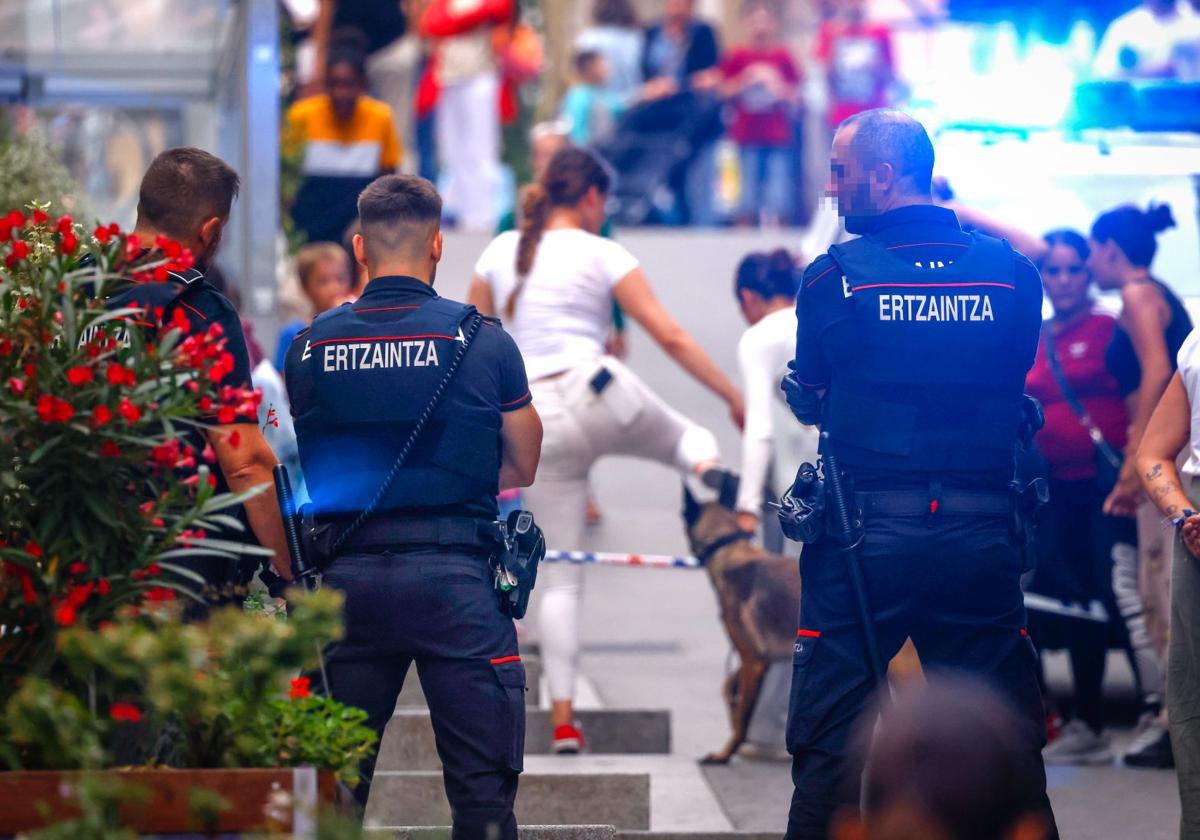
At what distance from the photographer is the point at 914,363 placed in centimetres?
472

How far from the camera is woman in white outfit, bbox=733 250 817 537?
7.09m

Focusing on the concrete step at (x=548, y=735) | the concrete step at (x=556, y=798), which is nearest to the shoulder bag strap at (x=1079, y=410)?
the concrete step at (x=548, y=735)

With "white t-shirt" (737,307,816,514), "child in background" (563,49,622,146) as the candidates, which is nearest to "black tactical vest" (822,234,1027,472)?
"white t-shirt" (737,307,816,514)

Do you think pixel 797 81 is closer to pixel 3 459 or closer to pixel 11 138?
pixel 11 138

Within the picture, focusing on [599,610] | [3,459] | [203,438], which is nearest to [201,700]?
[3,459]

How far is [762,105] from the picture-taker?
15.7 meters

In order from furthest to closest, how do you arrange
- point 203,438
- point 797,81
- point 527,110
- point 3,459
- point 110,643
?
point 527,110 → point 797,81 → point 203,438 → point 3,459 → point 110,643

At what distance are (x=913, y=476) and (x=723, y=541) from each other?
269 cm

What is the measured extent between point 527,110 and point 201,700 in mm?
15683

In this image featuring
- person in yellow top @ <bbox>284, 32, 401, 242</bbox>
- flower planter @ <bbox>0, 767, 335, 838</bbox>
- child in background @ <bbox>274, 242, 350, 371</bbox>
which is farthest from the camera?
person in yellow top @ <bbox>284, 32, 401, 242</bbox>

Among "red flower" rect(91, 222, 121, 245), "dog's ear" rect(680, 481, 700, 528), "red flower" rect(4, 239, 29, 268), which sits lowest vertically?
"dog's ear" rect(680, 481, 700, 528)

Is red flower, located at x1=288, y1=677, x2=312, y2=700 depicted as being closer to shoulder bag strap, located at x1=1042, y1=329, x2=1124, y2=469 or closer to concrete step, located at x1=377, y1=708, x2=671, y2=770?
concrete step, located at x1=377, y1=708, x2=671, y2=770

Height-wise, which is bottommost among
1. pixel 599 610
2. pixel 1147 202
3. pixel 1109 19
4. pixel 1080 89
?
pixel 599 610

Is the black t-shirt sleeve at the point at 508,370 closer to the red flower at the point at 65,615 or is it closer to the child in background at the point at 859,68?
the red flower at the point at 65,615
